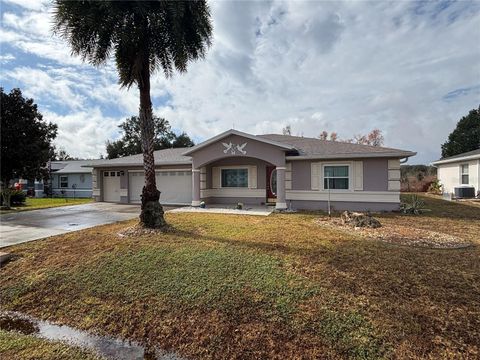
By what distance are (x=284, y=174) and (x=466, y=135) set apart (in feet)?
111

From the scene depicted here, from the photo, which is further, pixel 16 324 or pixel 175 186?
pixel 175 186

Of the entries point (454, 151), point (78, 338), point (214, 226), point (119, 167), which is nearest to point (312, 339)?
point (78, 338)

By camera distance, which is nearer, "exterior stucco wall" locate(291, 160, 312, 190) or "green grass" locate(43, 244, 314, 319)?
"green grass" locate(43, 244, 314, 319)

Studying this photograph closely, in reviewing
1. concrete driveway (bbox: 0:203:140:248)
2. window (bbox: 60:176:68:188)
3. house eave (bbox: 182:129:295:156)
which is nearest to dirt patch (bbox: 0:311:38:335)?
concrete driveway (bbox: 0:203:140:248)

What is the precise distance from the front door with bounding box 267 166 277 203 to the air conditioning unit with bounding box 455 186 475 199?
1366 cm

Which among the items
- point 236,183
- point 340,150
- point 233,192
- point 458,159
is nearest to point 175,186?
point 233,192

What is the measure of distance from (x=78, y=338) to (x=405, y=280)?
17.8ft

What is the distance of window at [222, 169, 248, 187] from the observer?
1665 cm

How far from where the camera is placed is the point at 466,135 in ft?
114

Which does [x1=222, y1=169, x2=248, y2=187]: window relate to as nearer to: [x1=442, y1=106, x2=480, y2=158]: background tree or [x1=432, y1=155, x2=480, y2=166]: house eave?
[x1=432, y1=155, x2=480, y2=166]: house eave

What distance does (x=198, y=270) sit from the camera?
18.6 ft


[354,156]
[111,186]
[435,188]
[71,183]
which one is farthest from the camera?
[71,183]

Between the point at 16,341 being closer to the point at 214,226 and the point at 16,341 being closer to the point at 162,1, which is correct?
the point at 214,226

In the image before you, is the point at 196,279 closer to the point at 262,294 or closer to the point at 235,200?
the point at 262,294
